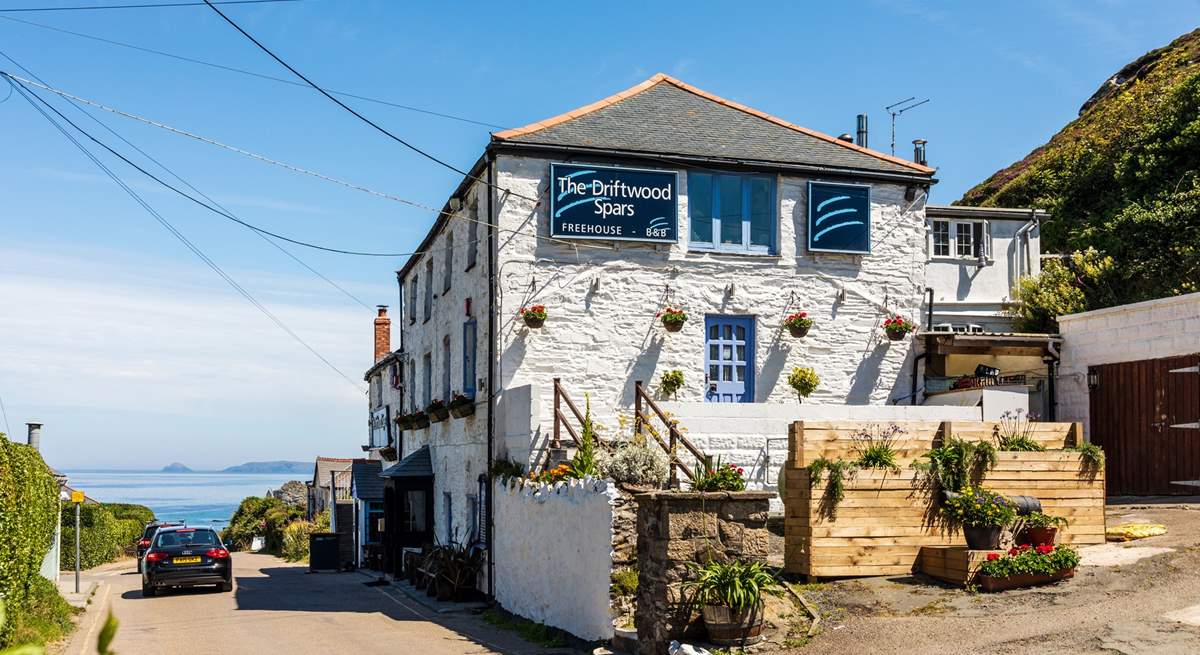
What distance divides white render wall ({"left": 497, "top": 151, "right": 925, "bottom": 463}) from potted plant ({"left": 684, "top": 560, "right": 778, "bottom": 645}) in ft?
23.0

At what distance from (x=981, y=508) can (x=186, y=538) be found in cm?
1811

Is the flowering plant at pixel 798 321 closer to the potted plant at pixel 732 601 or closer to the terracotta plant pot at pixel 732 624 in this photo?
the potted plant at pixel 732 601

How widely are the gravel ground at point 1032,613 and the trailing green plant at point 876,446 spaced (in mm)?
1426

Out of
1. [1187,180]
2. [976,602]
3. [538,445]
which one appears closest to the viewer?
[976,602]

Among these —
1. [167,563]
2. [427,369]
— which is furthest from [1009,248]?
[167,563]

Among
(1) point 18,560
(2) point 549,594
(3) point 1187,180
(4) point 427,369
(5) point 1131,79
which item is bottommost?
(2) point 549,594

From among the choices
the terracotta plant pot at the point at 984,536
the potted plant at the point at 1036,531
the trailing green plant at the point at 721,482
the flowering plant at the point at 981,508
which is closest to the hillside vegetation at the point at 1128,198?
the potted plant at the point at 1036,531

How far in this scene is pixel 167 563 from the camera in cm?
2344

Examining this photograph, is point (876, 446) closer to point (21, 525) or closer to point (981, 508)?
point (981, 508)

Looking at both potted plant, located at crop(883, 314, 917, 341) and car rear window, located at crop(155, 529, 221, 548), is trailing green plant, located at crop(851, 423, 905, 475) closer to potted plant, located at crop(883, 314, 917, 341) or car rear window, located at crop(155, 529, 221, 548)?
potted plant, located at crop(883, 314, 917, 341)

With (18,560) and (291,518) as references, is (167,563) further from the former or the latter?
(291,518)

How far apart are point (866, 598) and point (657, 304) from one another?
29.8 feet

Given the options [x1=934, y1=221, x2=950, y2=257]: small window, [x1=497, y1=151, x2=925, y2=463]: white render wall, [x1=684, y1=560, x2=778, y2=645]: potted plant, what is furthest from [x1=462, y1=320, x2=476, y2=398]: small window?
[x1=934, y1=221, x2=950, y2=257]: small window

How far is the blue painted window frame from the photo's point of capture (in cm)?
2098
